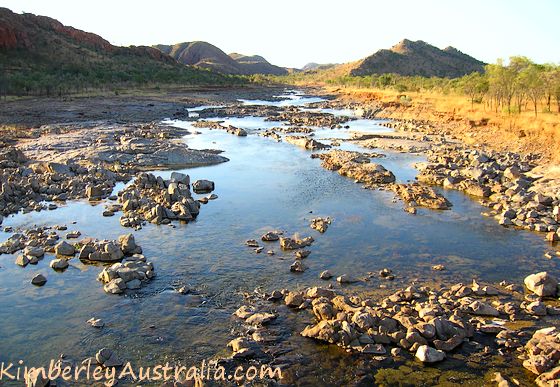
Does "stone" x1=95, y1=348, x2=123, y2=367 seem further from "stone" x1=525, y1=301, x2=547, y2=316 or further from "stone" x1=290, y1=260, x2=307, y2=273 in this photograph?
"stone" x1=525, y1=301, x2=547, y2=316

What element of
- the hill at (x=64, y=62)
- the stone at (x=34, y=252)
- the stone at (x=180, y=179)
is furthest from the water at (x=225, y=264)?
the hill at (x=64, y=62)

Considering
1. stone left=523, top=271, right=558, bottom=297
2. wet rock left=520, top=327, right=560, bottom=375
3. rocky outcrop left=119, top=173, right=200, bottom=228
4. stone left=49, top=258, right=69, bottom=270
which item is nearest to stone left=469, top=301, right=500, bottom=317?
wet rock left=520, top=327, right=560, bottom=375

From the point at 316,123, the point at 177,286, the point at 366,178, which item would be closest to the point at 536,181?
the point at 366,178

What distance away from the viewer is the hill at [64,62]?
65812 mm

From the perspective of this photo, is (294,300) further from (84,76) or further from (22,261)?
(84,76)

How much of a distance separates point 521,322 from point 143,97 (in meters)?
63.2

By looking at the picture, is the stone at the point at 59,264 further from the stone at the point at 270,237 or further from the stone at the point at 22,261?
the stone at the point at 270,237

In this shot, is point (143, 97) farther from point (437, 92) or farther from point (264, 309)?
point (264, 309)

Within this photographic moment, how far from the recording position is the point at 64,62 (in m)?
82.9

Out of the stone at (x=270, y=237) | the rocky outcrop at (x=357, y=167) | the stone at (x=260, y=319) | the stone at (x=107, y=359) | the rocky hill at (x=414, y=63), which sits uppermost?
the rocky hill at (x=414, y=63)

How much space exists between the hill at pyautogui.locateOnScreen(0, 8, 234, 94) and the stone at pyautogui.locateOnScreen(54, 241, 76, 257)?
5287cm

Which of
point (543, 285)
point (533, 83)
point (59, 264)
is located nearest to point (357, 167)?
point (543, 285)

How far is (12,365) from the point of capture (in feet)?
30.1

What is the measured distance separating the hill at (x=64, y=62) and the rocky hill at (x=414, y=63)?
2120 inches
